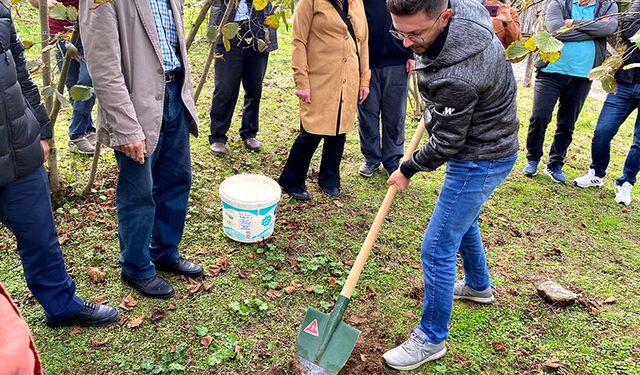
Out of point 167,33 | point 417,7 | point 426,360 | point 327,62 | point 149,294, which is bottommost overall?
point 426,360

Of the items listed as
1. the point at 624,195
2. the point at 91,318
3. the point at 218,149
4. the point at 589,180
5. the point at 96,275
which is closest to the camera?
the point at 91,318

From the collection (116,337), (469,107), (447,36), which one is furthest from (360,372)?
(447,36)

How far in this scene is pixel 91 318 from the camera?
110 inches

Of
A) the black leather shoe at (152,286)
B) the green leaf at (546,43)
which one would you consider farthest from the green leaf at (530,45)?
the black leather shoe at (152,286)

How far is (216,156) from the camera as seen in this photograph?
15.8 feet

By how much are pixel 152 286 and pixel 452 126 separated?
203 cm

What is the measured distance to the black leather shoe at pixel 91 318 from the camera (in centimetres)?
276

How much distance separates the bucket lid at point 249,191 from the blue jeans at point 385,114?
1.54 meters

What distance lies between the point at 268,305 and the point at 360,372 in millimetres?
737

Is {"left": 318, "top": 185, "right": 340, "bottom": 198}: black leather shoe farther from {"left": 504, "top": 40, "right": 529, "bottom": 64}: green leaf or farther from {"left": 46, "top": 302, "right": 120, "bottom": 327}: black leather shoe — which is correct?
{"left": 504, "top": 40, "right": 529, "bottom": 64}: green leaf

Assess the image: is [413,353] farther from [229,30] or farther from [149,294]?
[229,30]

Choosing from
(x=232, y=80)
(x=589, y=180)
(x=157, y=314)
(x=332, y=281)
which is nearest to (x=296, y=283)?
(x=332, y=281)

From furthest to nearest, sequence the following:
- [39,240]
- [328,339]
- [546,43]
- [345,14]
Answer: [345,14] < [328,339] < [39,240] < [546,43]

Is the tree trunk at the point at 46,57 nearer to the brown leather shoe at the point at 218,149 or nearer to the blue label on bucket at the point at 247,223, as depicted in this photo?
the blue label on bucket at the point at 247,223
